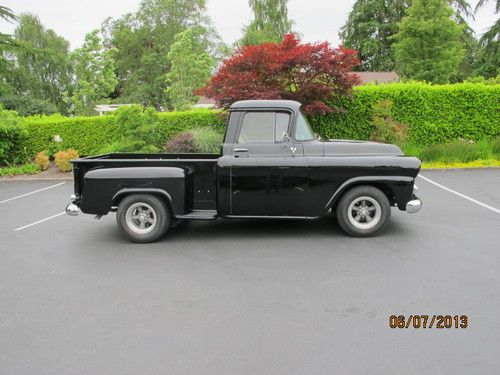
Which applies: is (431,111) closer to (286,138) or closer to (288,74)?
(288,74)

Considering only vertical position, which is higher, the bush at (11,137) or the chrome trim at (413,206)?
the bush at (11,137)

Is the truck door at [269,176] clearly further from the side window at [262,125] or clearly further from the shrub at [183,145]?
the shrub at [183,145]

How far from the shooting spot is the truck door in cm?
619

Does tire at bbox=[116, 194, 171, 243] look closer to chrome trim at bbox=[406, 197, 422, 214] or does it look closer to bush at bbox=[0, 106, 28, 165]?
chrome trim at bbox=[406, 197, 422, 214]

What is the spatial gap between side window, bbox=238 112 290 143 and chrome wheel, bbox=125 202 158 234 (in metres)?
1.70

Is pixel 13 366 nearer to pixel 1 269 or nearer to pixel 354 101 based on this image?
pixel 1 269

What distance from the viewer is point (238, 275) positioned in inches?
197

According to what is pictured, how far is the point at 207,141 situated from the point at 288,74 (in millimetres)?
3166

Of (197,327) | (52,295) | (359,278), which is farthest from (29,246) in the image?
(359,278)

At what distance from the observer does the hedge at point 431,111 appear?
46.8 ft

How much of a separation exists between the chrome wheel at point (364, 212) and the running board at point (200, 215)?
77.2 inches

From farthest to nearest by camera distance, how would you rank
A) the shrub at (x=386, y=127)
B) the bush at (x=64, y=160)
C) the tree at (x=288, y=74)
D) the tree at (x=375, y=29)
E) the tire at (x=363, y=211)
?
the tree at (x=375, y=29) → the bush at (x=64, y=160) → the shrub at (x=386, y=127) → the tree at (x=288, y=74) → the tire at (x=363, y=211)

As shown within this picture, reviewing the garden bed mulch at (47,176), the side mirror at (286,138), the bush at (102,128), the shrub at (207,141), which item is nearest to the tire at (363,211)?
the side mirror at (286,138)

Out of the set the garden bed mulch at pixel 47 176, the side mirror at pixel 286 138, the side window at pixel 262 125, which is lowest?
the garden bed mulch at pixel 47 176
